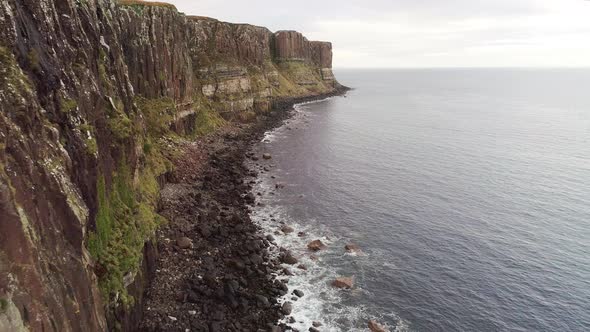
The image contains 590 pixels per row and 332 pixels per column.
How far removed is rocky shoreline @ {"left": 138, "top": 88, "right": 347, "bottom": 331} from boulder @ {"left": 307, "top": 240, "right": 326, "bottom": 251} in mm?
4082

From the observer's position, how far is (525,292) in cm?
3622

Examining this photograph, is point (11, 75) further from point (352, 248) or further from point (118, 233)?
point (352, 248)

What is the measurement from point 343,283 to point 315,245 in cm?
736

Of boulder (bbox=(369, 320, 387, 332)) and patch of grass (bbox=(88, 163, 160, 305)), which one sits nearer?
patch of grass (bbox=(88, 163, 160, 305))

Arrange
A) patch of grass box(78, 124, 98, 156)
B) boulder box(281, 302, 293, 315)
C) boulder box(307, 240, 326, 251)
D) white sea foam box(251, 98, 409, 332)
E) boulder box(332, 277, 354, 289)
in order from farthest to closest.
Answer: boulder box(307, 240, 326, 251) → boulder box(332, 277, 354, 289) → boulder box(281, 302, 293, 315) → white sea foam box(251, 98, 409, 332) → patch of grass box(78, 124, 98, 156)

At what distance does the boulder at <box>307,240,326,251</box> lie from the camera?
4281 centimetres

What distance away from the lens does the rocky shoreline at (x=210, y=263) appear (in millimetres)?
30328

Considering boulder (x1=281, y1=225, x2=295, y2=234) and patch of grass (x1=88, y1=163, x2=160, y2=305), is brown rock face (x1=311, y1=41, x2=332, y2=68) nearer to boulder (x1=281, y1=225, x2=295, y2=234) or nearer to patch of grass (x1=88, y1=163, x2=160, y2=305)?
boulder (x1=281, y1=225, x2=295, y2=234)

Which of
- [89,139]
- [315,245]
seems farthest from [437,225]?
[89,139]

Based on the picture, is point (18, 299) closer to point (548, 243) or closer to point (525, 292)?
point (525, 292)

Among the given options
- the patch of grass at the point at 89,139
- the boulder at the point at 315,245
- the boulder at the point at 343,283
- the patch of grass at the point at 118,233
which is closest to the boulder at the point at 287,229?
the boulder at the point at 315,245

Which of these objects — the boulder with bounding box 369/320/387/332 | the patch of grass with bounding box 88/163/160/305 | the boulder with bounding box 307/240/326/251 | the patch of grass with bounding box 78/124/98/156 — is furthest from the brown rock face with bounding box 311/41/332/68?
the patch of grass with bounding box 78/124/98/156

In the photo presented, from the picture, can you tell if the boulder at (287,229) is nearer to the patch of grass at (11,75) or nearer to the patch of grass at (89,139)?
the patch of grass at (89,139)

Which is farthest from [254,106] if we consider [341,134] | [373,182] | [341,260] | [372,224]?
[341,260]
